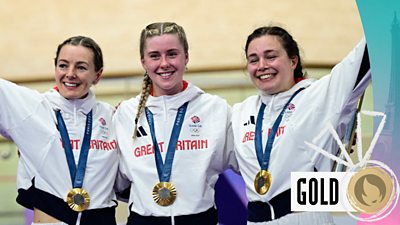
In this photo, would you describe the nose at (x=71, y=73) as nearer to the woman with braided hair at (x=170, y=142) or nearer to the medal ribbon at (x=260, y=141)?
the woman with braided hair at (x=170, y=142)

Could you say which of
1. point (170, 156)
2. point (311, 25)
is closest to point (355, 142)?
point (170, 156)

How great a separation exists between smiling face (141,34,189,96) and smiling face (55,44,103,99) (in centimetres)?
25

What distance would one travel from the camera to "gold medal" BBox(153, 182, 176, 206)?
8.26 feet

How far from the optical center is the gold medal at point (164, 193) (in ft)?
8.26

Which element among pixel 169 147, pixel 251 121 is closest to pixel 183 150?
pixel 169 147

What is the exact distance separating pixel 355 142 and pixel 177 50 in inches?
31.0

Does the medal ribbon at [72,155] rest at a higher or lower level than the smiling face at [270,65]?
lower

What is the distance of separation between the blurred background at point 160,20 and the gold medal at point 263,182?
2.95 meters

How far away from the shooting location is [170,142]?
2600mm

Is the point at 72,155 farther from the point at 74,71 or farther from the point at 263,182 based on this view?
the point at 263,182

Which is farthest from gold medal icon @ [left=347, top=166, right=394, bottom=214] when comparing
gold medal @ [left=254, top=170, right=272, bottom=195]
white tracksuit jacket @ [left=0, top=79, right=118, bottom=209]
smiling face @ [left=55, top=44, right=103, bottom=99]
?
smiling face @ [left=55, top=44, right=103, bottom=99]

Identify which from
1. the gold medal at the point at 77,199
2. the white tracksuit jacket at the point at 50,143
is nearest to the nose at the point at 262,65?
the white tracksuit jacket at the point at 50,143

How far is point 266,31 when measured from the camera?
8.41ft

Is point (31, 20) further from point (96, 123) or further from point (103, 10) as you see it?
point (96, 123)
